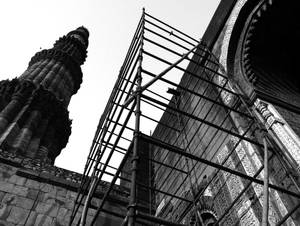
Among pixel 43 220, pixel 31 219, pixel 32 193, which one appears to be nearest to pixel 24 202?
pixel 32 193

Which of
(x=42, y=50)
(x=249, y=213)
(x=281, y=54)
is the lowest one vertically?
(x=249, y=213)

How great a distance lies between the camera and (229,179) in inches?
185

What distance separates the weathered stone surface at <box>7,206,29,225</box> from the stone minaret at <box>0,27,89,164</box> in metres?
2.93

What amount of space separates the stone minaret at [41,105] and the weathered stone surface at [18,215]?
9.60 ft

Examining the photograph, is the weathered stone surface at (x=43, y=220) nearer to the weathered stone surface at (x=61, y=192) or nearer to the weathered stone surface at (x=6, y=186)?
the weathered stone surface at (x=61, y=192)

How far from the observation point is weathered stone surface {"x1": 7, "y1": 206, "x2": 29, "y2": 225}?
16.7 feet

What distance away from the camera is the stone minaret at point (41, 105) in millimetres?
10781

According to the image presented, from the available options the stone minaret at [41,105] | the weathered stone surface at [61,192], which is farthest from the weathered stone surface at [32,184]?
the stone minaret at [41,105]

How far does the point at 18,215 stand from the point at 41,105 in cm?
814

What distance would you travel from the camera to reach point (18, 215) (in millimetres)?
5195

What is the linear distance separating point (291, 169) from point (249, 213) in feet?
2.71

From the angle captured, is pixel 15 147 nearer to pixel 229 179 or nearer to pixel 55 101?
pixel 55 101

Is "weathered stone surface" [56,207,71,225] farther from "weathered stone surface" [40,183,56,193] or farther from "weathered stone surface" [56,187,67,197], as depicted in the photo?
"weathered stone surface" [40,183,56,193]

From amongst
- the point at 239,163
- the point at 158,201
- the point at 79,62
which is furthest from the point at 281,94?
the point at 79,62
